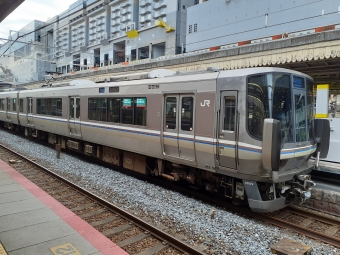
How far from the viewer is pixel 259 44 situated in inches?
446

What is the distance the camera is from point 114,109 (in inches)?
382

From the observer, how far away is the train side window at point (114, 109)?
376 inches

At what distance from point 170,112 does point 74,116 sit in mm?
5860

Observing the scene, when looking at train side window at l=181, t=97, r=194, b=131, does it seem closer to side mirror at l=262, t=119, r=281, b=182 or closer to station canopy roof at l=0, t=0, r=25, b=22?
side mirror at l=262, t=119, r=281, b=182

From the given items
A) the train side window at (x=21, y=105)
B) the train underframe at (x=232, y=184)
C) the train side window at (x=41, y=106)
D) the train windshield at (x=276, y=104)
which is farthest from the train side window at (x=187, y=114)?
the train side window at (x=21, y=105)

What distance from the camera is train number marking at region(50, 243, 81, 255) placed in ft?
13.9

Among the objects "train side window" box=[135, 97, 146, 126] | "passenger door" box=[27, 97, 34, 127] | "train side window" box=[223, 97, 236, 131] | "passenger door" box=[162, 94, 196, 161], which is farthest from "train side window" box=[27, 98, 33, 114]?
"train side window" box=[223, 97, 236, 131]

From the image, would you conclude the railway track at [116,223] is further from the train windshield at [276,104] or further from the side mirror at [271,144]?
the train windshield at [276,104]

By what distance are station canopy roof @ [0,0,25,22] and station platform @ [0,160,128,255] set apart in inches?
144

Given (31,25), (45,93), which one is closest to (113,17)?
(31,25)

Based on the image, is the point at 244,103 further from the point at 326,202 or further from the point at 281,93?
the point at 326,202

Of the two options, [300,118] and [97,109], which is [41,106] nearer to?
[97,109]

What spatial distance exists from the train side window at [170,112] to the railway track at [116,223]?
2.43 metres

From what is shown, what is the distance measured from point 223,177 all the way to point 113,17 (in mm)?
46108
